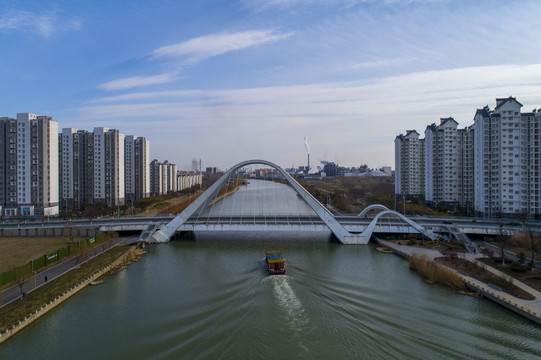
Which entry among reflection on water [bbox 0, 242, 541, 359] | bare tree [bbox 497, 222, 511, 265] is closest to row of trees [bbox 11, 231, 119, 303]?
reflection on water [bbox 0, 242, 541, 359]

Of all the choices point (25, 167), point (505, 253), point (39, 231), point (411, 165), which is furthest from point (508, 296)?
point (25, 167)

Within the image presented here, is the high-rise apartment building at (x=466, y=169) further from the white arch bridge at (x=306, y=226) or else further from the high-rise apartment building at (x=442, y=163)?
the white arch bridge at (x=306, y=226)

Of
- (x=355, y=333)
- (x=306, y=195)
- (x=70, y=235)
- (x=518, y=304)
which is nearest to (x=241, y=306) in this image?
(x=355, y=333)

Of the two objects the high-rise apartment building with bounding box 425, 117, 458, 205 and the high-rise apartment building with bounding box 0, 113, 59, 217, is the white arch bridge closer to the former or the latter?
the high-rise apartment building with bounding box 0, 113, 59, 217

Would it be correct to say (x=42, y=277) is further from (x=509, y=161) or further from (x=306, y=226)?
(x=509, y=161)

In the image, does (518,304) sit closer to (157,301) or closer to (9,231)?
(157,301)
